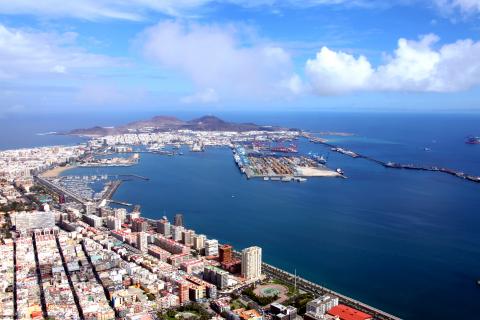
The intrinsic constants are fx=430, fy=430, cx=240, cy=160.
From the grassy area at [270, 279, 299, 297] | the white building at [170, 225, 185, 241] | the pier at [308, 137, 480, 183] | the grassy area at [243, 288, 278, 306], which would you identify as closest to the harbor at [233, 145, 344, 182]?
the pier at [308, 137, 480, 183]

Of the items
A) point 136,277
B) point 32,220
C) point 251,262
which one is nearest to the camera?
point 136,277

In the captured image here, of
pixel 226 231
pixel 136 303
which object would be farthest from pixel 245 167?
pixel 136 303

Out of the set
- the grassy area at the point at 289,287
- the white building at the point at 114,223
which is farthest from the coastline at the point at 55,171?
the grassy area at the point at 289,287

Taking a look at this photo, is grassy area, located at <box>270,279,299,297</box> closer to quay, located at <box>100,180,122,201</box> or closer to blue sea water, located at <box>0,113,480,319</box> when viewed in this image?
blue sea water, located at <box>0,113,480,319</box>

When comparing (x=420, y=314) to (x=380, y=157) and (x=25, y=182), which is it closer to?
(x=25, y=182)

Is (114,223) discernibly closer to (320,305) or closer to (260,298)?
(260,298)

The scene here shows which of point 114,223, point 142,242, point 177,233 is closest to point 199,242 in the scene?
point 177,233
